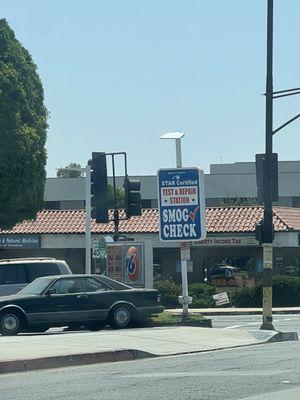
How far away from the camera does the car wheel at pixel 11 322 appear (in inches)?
910

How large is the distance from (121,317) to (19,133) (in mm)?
10868

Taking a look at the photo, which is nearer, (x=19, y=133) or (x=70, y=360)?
(x=70, y=360)

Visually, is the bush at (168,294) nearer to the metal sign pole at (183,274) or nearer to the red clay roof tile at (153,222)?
the red clay roof tile at (153,222)

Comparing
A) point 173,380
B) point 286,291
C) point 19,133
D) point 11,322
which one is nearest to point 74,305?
point 11,322

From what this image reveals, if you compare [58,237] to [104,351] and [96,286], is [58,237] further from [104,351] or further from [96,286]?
[104,351]

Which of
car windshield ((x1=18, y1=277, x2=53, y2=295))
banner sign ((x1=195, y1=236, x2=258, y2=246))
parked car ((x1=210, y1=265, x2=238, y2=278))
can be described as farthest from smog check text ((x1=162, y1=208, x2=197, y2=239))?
parked car ((x1=210, y1=265, x2=238, y2=278))

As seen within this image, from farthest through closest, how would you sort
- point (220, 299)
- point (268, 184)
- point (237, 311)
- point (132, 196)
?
1. point (220, 299)
2. point (237, 311)
3. point (132, 196)
4. point (268, 184)

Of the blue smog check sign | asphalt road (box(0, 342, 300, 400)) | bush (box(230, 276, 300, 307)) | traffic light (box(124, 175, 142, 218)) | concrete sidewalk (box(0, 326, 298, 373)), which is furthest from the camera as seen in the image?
bush (box(230, 276, 300, 307))

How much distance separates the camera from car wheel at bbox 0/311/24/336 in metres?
23.1

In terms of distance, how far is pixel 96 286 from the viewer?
2442 cm

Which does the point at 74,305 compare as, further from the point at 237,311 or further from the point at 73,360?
the point at 237,311

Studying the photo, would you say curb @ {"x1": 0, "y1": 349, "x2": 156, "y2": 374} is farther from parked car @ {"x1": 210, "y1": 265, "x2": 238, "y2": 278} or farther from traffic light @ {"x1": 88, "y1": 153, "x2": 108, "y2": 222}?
parked car @ {"x1": 210, "y1": 265, "x2": 238, "y2": 278}

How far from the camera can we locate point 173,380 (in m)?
14.3

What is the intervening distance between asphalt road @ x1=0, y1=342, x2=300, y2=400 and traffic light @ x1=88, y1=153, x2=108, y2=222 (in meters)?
9.07
